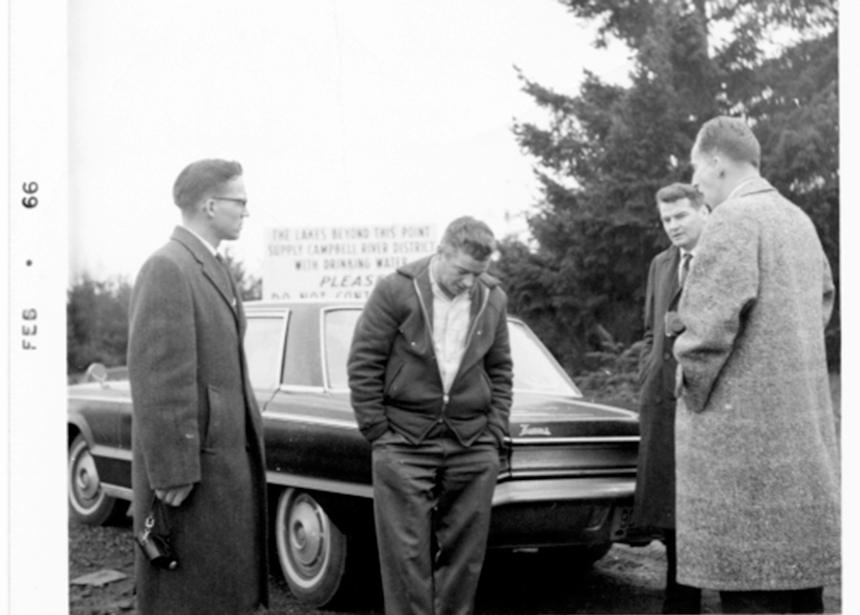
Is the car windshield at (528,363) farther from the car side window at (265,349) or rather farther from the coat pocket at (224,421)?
the coat pocket at (224,421)

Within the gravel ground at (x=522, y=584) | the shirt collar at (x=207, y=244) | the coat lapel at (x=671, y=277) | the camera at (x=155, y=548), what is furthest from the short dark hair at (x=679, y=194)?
the camera at (x=155, y=548)

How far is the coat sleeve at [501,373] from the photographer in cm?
385

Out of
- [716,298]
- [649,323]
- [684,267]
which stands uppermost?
[684,267]

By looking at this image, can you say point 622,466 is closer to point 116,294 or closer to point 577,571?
point 577,571

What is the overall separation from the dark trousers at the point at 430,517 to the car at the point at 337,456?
12 cm

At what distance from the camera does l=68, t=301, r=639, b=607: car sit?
3.86 m

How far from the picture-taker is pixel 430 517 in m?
3.79

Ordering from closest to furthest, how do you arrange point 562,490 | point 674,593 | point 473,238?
point 473,238 → point 562,490 → point 674,593

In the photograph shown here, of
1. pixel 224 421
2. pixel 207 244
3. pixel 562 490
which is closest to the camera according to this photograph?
pixel 224 421

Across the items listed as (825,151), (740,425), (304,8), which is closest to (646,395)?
(740,425)

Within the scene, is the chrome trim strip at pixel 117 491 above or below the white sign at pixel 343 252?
below

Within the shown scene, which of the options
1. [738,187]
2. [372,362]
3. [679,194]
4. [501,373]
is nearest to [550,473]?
[501,373]

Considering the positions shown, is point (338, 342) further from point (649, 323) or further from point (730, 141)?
point (730, 141)

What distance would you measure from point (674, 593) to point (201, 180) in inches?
90.6
